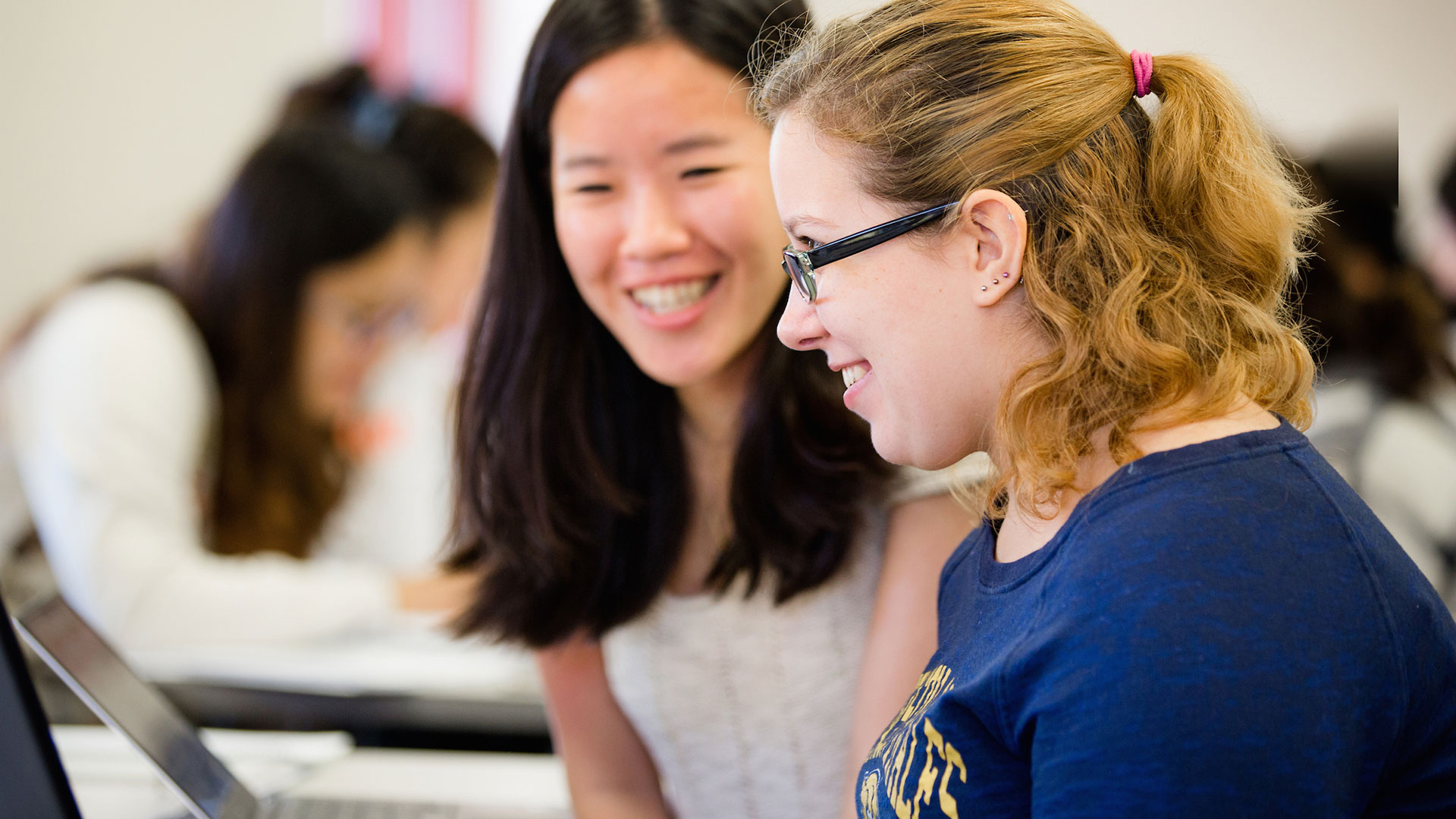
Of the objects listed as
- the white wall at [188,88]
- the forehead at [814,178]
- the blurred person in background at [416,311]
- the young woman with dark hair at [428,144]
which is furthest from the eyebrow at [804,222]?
the white wall at [188,88]

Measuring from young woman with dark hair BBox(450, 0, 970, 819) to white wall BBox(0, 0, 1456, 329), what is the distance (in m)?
2.34

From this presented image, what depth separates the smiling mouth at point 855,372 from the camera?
2.97ft

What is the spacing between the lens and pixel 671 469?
4.58 feet

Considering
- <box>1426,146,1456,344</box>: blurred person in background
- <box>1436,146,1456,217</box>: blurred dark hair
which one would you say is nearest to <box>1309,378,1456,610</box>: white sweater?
<box>1426,146,1456,344</box>: blurred person in background

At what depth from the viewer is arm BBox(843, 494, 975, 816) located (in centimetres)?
121

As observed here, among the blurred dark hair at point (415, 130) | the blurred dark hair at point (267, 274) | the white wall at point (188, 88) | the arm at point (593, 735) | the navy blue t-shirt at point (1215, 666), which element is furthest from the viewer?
the white wall at point (188, 88)

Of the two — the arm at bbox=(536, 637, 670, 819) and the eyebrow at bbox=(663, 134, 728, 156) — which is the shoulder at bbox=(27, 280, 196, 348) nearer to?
the arm at bbox=(536, 637, 670, 819)

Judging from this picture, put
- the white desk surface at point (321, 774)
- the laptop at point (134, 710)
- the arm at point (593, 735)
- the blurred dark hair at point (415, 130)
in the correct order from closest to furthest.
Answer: the laptop at point (134, 710)
the white desk surface at point (321, 774)
the arm at point (593, 735)
the blurred dark hair at point (415, 130)

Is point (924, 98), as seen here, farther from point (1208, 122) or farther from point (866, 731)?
point (866, 731)

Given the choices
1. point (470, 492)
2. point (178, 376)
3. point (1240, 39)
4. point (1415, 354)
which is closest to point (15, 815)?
point (470, 492)

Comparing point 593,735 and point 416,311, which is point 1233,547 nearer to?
point 593,735

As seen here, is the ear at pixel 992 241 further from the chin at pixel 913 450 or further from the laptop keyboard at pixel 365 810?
the laptop keyboard at pixel 365 810

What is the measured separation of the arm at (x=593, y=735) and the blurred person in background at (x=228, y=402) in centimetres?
100

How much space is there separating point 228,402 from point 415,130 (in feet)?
2.42
